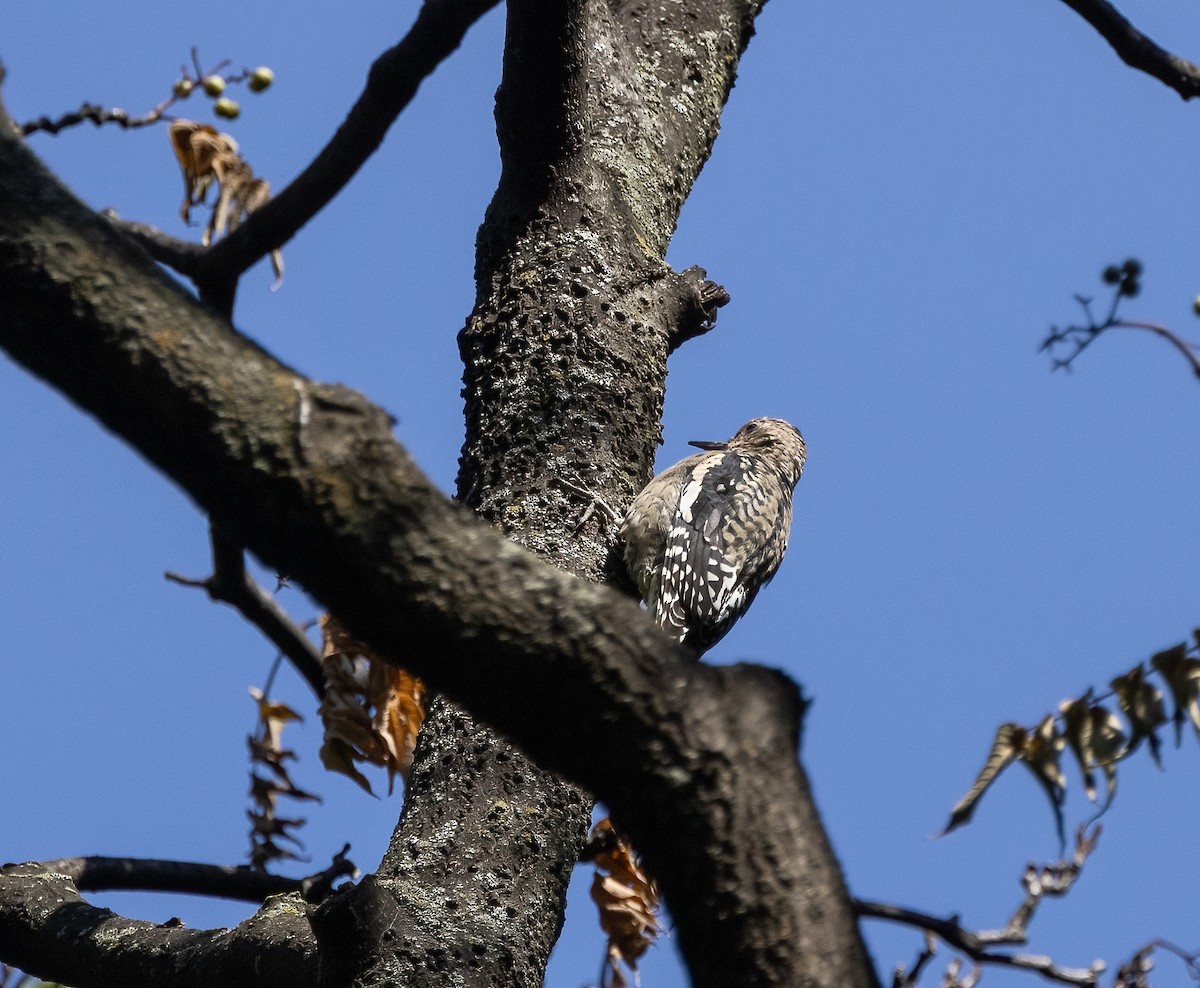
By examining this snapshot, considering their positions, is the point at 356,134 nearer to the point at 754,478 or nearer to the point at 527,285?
the point at 527,285

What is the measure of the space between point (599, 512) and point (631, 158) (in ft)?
4.06

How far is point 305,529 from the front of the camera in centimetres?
171

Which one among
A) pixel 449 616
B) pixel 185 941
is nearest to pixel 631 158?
pixel 185 941

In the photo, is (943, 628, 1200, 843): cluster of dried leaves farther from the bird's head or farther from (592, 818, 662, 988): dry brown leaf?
A: the bird's head

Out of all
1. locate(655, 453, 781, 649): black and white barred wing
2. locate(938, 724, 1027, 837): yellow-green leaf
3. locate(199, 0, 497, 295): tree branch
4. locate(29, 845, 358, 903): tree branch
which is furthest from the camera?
locate(655, 453, 781, 649): black and white barred wing

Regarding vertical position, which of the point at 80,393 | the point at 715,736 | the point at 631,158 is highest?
the point at 631,158

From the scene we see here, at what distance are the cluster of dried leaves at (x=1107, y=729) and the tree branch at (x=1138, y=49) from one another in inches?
97.7

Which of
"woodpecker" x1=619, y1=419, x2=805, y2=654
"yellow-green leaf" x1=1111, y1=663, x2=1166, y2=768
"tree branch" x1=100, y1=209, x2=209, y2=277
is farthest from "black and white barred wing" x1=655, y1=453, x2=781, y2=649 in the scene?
"yellow-green leaf" x1=1111, y1=663, x2=1166, y2=768

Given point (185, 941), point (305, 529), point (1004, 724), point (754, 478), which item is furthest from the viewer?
point (754, 478)

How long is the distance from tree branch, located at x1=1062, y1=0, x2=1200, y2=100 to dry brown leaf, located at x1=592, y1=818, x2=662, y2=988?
113 inches

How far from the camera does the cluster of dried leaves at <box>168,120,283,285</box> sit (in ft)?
14.7

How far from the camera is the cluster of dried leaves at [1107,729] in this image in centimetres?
225

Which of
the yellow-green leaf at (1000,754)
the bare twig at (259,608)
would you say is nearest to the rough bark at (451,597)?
the yellow-green leaf at (1000,754)

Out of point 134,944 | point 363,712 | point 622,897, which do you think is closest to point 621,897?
point 622,897
